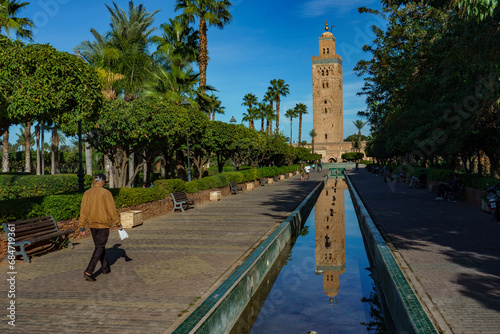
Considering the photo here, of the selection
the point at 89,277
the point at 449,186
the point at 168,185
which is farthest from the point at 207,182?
the point at 89,277

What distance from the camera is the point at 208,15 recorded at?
2619 centimetres

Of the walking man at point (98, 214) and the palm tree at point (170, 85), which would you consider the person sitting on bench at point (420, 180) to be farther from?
the walking man at point (98, 214)

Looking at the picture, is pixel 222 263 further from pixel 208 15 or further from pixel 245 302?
pixel 208 15

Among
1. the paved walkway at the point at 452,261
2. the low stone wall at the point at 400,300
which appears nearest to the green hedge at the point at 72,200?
the low stone wall at the point at 400,300

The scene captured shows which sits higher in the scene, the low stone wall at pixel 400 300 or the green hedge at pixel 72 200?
the green hedge at pixel 72 200

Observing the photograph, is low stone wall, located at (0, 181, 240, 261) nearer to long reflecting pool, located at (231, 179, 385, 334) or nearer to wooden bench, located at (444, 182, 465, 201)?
long reflecting pool, located at (231, 179, 385, 334)

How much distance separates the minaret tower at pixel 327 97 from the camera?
118062mm

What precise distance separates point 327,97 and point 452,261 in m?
115

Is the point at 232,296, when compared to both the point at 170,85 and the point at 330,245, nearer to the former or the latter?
the point at 330,245

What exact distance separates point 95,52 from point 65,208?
26.7 meters

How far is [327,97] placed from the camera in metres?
118

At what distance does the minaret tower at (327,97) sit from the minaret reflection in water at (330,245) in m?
99.9

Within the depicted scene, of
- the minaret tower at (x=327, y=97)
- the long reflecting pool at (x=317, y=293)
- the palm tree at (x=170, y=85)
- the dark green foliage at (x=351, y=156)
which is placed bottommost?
the long reflecting pool at (x=317, y=293)

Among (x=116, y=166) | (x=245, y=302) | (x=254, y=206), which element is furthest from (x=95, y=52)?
(x=245, y=302)
